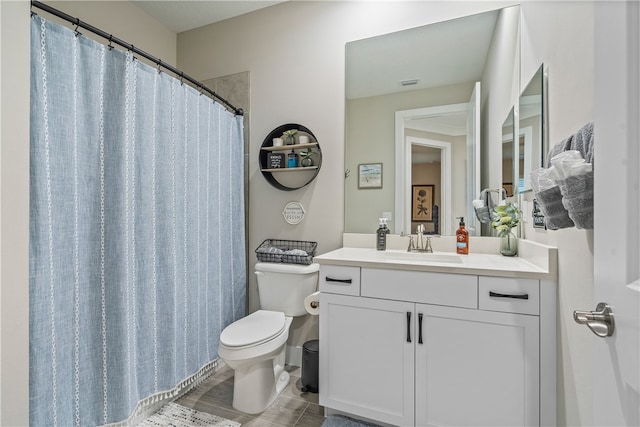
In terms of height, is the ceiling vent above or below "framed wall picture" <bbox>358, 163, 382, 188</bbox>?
above

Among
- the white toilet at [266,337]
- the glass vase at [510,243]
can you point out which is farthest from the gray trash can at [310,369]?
the glass vase at [510,243]

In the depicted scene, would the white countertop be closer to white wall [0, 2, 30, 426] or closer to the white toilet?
the white toilet

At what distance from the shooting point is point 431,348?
1436 mm

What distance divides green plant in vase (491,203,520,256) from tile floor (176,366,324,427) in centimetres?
138

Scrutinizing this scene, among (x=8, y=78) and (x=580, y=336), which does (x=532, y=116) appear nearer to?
(x=580, y=336)

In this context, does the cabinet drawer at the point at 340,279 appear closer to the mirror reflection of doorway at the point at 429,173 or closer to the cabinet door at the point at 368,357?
the cabinet door at the point at 368,357

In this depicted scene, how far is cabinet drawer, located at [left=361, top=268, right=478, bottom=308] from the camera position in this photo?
138cm

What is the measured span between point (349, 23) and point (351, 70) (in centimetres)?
33

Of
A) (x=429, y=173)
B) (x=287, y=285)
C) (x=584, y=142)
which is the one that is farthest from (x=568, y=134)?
(x=287, y=285)

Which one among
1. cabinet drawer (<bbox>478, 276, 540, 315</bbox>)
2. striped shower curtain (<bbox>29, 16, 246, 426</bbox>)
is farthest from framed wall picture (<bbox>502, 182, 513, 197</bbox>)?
striped shower curtain (<bbox>29, 16, 246, 426</bbox>)

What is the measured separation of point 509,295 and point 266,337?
122 centimetres

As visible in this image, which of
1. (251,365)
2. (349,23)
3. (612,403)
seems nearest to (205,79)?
(349,23)

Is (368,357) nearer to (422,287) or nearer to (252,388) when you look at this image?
(422,287)

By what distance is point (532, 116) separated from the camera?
4.62 feet
